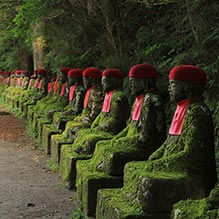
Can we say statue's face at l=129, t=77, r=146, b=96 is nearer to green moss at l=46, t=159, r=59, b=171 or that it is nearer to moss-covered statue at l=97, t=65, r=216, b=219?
moss-covered statue at l=97, t=65, r=216, b=219

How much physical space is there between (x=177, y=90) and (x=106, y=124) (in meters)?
2.48

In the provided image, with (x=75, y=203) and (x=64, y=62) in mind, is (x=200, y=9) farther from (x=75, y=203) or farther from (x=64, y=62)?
(x=64, y=62)

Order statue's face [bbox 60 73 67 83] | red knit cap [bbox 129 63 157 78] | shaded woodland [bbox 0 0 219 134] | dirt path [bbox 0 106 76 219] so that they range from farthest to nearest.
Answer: statue's face [bbox 60 73 67 83]
shaded woodland [bbox 0 0 219 134]
dirt path [bbox 0 106 76 219]
red knit cap [bbox 129 63 157 78]

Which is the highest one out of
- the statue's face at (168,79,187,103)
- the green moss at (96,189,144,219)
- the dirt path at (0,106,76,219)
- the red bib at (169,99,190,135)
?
the statue's face at (168,79,187,103)

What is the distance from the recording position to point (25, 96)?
19.7 meters

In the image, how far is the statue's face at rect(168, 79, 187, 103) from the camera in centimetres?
476

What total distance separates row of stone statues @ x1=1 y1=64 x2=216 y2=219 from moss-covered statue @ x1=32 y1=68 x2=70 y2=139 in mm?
2659

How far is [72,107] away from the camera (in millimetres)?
10109

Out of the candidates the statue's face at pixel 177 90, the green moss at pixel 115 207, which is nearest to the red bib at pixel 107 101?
the green moss at pixel 115 207

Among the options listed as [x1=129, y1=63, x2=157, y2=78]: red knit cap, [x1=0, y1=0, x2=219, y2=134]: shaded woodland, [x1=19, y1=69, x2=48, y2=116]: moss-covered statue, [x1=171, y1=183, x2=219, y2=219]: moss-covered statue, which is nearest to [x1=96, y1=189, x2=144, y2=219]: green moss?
[x1=171, y1=183, x2=219, y2=219]: moss-covered statue

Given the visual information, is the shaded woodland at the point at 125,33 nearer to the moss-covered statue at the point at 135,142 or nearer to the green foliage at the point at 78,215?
the moss-covered statue at the point at 135,142

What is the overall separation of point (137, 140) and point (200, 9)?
4.26m

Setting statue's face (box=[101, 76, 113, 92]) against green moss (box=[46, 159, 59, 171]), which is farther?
green moss (box=[46, 159, 59, 171])

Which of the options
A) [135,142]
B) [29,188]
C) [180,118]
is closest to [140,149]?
[135,142]
